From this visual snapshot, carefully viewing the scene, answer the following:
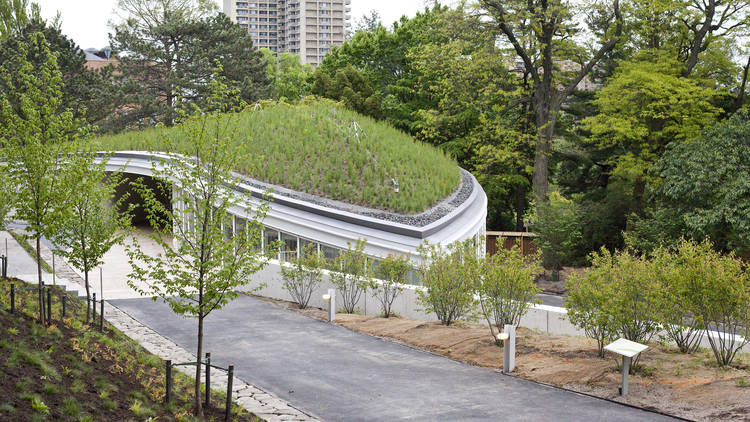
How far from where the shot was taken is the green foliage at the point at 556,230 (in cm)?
3105

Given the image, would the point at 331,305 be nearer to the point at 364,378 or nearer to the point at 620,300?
the point at 364,378

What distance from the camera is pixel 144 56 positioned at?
4519cm

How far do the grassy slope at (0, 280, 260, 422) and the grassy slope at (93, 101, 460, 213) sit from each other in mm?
10812

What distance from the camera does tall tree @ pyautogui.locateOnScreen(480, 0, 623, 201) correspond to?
30938mm

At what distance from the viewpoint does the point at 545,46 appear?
32438 mm

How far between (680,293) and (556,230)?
68.4 ft

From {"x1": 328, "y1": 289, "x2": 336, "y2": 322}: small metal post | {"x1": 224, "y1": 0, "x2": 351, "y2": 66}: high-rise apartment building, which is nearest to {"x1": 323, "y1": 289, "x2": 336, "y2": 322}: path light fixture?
{"x1": 328, "y1": 289, "x2": 336, "y2": 322}: small metal post

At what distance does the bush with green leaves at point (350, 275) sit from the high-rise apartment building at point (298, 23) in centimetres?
13875

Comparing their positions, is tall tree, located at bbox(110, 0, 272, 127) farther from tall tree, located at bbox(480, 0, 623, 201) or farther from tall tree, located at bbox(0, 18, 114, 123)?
tall tree, located at bbox(480, 0, 623, 201)

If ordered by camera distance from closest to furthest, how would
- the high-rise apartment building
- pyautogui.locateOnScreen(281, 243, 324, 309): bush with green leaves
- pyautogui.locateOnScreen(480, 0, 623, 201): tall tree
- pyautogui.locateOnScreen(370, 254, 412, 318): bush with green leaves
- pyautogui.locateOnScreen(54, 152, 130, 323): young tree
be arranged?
pyautogui.locateOnScreen(54, 152, 130, 323): young tree, pyautogui.locateOnScreen(370, 254, 412, 318): bush with green leaves, pyautogui.locateOnScreen(281, 243, 324, 309): bush with green leaves, pyautogui.locateOnScreen(480, 0, 623, 201): tall tree, the high-rise apartment building

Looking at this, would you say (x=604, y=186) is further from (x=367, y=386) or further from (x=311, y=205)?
(x=367, y=386)

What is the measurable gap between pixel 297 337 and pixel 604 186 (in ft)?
91.7

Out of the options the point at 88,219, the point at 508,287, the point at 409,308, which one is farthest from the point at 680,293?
the point at 88,219

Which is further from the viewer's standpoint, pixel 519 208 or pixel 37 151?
pixel 519 208
